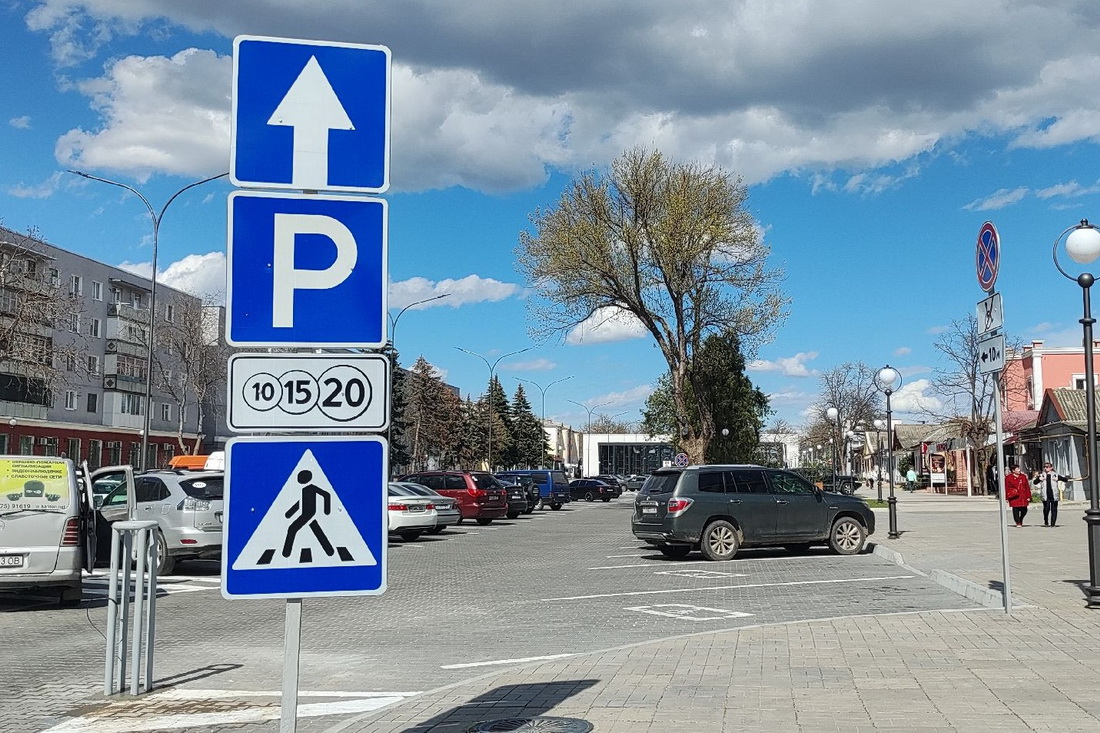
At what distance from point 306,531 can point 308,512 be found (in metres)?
0.07

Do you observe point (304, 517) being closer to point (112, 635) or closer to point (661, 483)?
point (112, 635)

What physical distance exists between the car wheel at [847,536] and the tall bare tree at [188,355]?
57.3 m

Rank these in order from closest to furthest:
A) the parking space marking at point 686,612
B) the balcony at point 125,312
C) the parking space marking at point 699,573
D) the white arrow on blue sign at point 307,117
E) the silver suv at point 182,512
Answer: the white arrow on blue sign at point 307,117 → the parking space marking at point 686,612 → the parking space marking at point 699,573 → the silver suv at point 182,512 → the balcony at point 125,312

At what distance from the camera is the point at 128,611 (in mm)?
8125

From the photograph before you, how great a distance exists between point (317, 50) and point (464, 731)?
3.97m

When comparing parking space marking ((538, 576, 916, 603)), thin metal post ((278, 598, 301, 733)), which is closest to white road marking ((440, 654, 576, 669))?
parking space marking ((538, 576, 916, 603))

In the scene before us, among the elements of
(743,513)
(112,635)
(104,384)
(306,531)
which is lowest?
(112,635)

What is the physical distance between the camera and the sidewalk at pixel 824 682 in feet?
20.6

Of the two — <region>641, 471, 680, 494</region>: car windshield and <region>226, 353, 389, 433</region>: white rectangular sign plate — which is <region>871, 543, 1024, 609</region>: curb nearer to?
<region>641, 471, 680, 494</region>: car windshield

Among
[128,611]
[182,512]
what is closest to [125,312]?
[182,512]

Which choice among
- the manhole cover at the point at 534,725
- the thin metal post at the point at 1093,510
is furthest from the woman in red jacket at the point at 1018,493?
the manhole cover at the point at 534,725

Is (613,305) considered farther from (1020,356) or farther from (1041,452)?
(1020,356)

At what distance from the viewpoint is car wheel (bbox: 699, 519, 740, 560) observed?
19500mm

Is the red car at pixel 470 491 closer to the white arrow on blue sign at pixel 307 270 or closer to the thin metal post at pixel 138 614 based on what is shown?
the thin metal post at pixel 138 614
